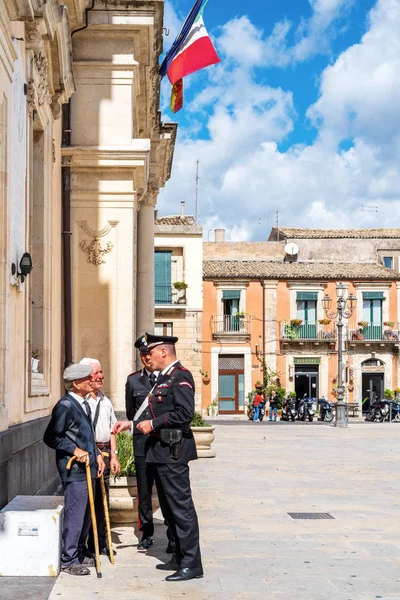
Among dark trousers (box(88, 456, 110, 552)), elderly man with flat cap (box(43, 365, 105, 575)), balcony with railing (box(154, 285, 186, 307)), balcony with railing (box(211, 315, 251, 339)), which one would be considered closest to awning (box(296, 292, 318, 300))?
balcony with railing (box(211, 315, 251, 339))

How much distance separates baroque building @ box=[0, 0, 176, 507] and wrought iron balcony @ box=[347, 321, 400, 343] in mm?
34124

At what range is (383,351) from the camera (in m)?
52.9

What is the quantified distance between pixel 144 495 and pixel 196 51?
8399mm

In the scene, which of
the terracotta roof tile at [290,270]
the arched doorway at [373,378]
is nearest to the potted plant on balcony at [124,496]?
the terracotta roof tile at [290,270]

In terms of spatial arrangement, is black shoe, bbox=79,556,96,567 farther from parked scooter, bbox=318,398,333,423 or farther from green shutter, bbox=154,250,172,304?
green shutter, bbox=154,250,172,304

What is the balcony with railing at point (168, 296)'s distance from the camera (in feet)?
153

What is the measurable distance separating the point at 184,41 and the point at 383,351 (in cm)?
3955

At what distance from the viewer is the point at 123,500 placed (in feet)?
31.1

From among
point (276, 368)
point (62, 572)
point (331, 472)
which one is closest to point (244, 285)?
point (276, 368)

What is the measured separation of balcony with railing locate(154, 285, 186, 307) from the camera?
153ft

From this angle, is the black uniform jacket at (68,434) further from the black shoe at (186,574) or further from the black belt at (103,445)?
the black shoe at (186,574)

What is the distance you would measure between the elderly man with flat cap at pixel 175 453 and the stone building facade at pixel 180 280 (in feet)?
127

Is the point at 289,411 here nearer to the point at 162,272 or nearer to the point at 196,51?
the point at 162,272

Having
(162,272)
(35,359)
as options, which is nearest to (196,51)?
(35,359)
